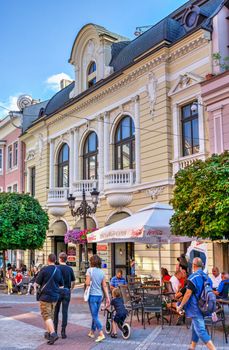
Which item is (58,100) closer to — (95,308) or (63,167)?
(63,167)

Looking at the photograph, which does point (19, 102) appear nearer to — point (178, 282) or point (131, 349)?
point (178, 282)

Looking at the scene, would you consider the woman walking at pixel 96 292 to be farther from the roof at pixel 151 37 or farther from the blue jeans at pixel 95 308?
the roof at pixel 151 37

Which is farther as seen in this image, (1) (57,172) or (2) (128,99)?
(1) (57,172)

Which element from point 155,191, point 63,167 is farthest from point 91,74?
A: point 155,191

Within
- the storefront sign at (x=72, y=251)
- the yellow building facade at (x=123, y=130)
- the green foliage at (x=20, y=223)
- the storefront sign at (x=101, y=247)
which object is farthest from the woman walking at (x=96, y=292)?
the storefront sign at (x=72, y=251)

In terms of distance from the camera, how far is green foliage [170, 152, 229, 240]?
945cm

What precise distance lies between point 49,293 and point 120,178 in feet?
44.1

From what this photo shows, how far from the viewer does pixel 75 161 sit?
27.0 meters

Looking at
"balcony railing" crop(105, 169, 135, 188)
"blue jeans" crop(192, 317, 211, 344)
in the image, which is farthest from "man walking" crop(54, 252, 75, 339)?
"balcony railing" crop(105, 169, 135, 188)

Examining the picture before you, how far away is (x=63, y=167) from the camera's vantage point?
2914 cm

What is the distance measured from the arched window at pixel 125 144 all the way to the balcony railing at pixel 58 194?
4744mm

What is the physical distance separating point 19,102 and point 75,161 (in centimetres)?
1165

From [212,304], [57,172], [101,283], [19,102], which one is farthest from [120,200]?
[19,102]

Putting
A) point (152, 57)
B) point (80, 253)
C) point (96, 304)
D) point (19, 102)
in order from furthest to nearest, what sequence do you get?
1. point (19, 102)
2. point (80, 253)
3. point (152, 57)
4. point (96, 304)
